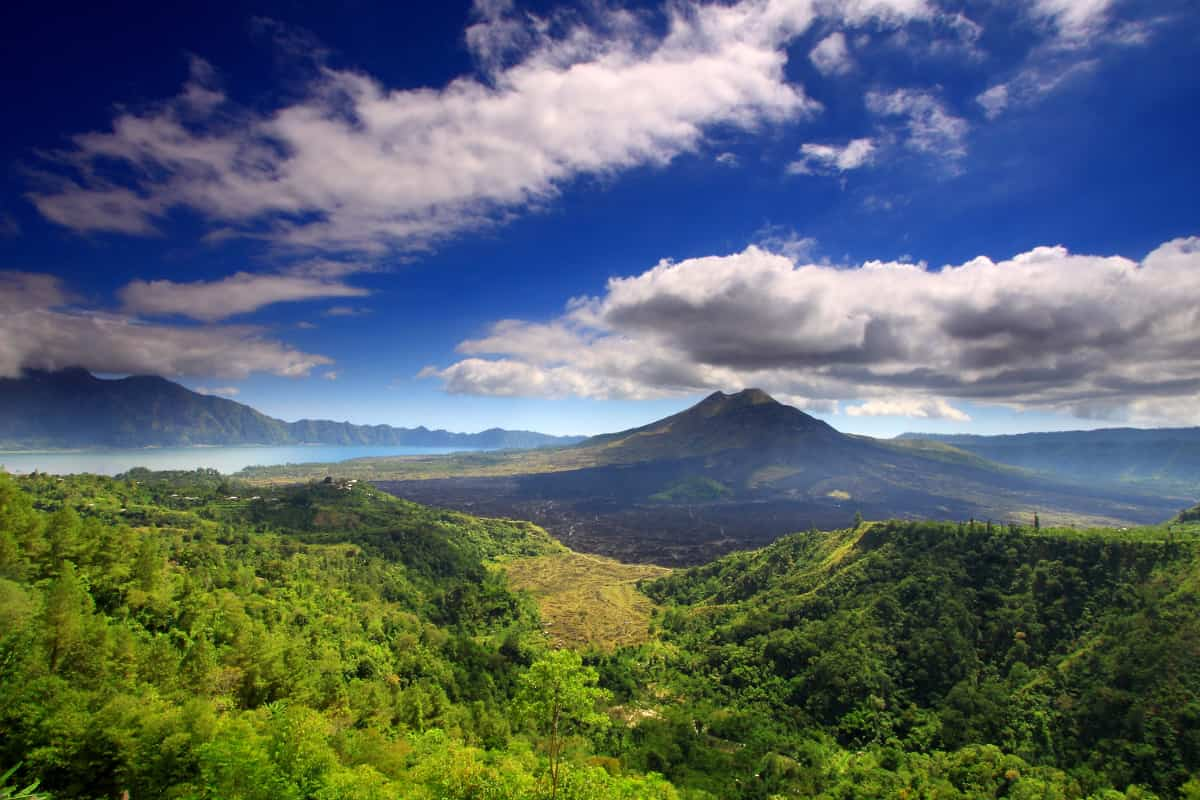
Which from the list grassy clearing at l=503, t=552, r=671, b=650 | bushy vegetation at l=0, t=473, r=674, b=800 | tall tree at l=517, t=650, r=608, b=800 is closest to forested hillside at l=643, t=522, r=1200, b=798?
grassy clearing at l=503, t=552, r=671, b=650

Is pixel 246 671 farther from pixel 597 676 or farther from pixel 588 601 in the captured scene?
pixel 588 601

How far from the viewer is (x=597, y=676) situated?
26.8m

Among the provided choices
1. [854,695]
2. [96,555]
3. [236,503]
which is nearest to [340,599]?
[96,555]

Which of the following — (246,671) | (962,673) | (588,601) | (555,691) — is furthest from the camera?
(588,601)

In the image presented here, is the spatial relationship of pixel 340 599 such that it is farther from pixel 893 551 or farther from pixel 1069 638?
pixel 1069 638

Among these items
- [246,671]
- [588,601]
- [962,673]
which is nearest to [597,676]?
[246,671]

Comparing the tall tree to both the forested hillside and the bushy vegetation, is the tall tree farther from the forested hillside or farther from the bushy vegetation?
→ the forested hillside

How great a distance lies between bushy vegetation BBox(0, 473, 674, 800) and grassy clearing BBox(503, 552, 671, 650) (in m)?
9.15

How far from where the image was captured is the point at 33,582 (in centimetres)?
5616

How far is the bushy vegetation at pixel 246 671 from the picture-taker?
31.1 m

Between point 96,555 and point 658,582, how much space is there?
14178 cm

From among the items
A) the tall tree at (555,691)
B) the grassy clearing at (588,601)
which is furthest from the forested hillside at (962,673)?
the tall tree at (555,691)

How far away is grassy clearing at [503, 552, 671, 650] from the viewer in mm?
130875

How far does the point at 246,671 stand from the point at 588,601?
114 meters
